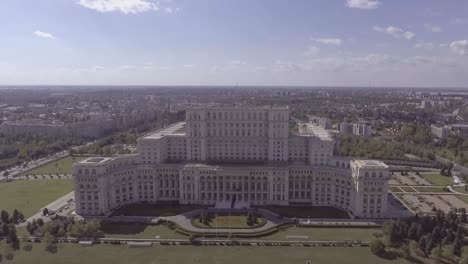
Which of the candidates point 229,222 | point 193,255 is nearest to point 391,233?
point 229,222

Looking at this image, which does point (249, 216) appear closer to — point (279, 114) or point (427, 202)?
point (279, 114)

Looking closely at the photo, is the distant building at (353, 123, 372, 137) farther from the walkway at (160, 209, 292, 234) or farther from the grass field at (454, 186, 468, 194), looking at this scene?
the walkway at (160, 209, 292, 234)

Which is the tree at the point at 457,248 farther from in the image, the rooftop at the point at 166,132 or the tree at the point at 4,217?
the tree at the point at 4,217

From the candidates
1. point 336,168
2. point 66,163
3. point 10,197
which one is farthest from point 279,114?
point 66,163

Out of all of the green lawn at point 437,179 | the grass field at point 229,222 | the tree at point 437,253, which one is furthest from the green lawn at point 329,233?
the green lawn at point 437,179

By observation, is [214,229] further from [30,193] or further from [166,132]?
[30,193]

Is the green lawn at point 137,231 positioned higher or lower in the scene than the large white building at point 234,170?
lower
